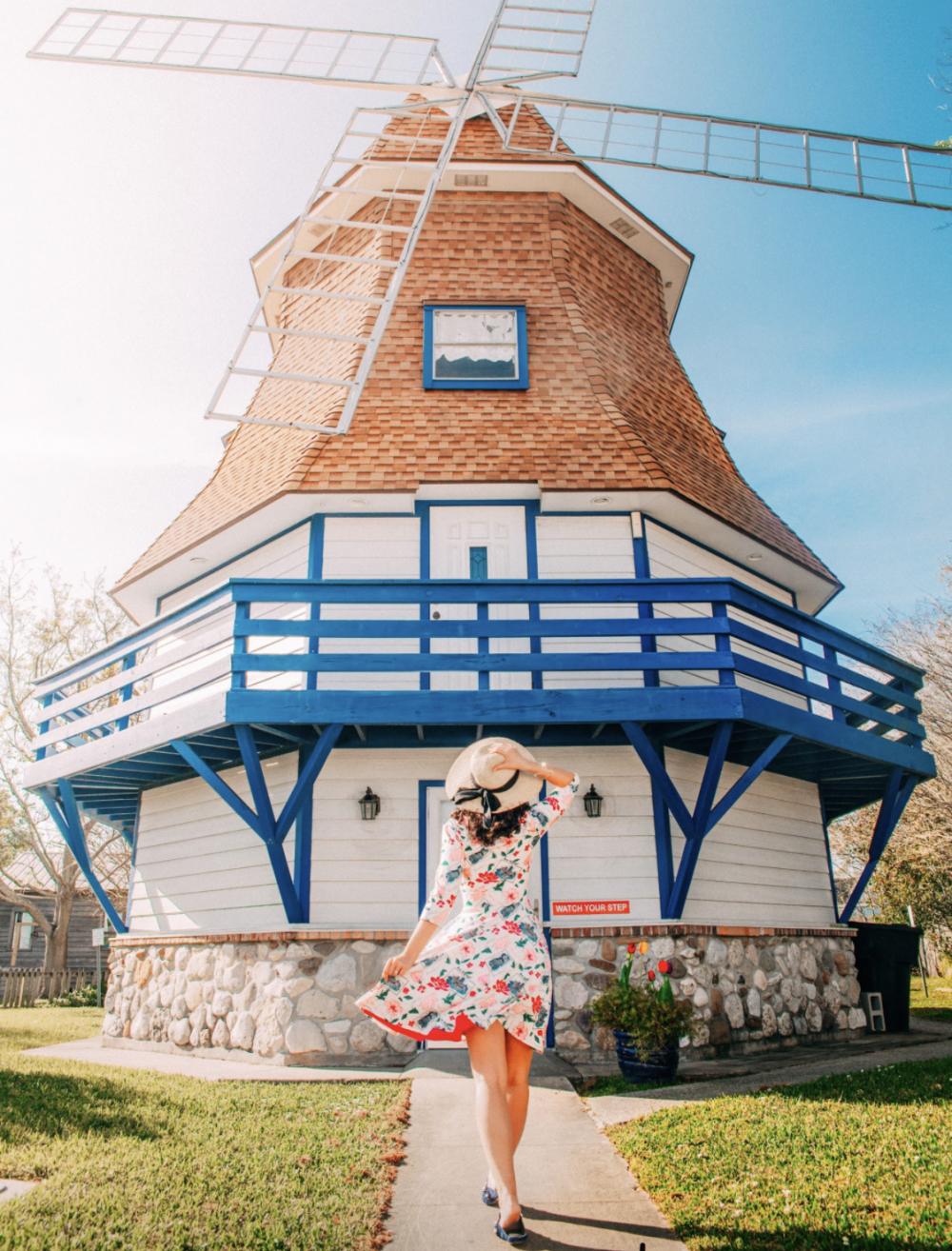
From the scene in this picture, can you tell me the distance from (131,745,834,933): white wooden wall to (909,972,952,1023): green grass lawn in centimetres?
372

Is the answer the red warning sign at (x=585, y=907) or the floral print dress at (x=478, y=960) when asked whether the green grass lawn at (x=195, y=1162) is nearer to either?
the floral print dress at (x=478, y=960)

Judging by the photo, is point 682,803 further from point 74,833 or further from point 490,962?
point 74,833

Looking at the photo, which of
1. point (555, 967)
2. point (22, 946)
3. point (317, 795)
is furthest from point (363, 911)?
point (22, 946)

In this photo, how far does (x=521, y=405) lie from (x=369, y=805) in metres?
4.52

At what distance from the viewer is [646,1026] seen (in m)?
6.63

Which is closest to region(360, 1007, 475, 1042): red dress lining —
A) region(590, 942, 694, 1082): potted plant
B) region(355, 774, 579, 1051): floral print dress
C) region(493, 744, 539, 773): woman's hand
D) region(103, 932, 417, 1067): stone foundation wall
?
region(355, 774, 579, 1051): floral print dress

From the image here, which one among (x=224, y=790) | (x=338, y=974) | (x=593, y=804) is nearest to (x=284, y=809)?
(x=224, y=790)

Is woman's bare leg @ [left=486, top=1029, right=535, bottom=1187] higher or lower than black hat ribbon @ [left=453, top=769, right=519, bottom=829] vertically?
lower

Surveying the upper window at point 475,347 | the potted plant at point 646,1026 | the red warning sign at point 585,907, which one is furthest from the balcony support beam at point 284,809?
the upper window at point 475,347

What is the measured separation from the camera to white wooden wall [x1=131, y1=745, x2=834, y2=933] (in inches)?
335

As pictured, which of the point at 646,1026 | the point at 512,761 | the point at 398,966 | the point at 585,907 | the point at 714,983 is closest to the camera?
the point at 398,966

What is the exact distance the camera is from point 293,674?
9266mm

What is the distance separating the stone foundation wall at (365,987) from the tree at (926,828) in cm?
1081

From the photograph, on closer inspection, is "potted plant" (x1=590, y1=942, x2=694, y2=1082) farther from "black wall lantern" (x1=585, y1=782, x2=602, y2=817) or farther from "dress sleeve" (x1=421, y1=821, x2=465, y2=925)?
"dress sleeve" (x1=421, y1=821, x2=465, y2=925)
